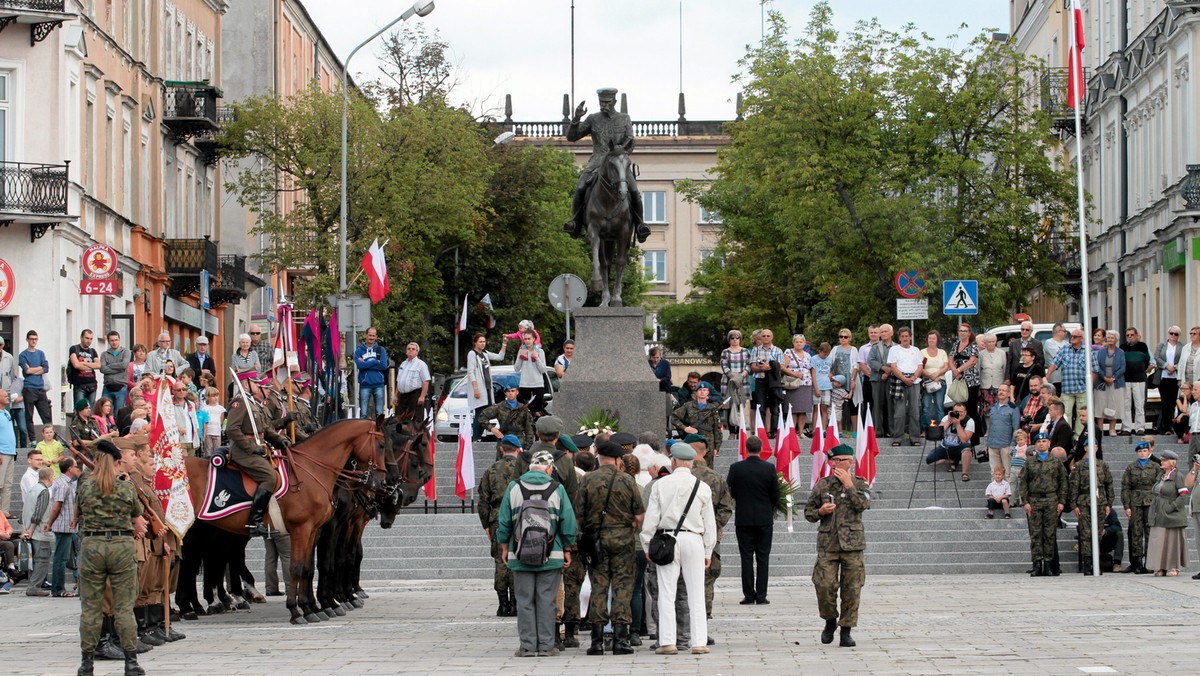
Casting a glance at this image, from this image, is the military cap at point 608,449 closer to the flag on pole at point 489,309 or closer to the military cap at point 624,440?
the military cap at point 624,440

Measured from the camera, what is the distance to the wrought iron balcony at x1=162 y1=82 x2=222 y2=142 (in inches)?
2117

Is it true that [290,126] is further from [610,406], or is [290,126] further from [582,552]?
[582,552]

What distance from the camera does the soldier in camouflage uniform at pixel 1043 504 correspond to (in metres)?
25.0

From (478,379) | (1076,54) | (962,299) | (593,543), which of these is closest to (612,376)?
(478,379)

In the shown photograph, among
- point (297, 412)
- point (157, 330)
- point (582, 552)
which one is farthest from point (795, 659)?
point (157, 330)

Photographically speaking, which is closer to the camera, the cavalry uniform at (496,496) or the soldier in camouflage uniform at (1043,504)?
the cavalry uniform at (496,496)

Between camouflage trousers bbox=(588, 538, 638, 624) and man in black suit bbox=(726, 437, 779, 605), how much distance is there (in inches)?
184

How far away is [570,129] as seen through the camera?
28.5 m

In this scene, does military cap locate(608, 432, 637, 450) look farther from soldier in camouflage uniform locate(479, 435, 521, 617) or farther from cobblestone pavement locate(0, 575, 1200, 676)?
cobblestone pavement locate(0, 575, 1200, 676)

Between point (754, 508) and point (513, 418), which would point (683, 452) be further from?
point (513, 418)

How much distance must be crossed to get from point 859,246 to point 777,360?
1942cm

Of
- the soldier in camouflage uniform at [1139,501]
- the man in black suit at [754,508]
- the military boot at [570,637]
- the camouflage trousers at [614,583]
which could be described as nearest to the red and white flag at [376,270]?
the soldier in camouflage uniform at [1139,501]

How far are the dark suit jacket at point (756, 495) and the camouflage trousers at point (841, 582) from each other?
4801mm

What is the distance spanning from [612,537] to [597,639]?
0.87m
